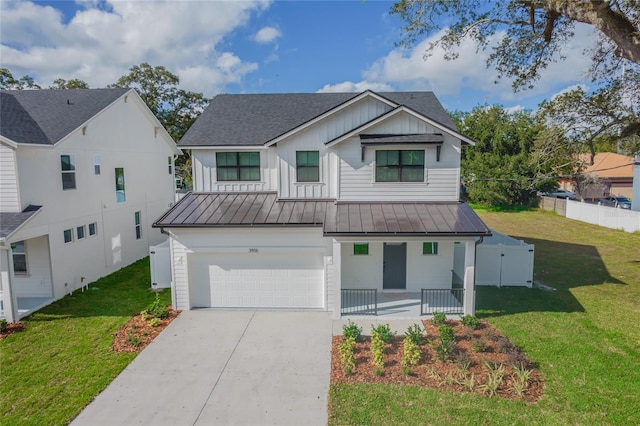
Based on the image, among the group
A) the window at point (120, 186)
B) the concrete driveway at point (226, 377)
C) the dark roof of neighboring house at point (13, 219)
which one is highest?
the window at point (120, 186)

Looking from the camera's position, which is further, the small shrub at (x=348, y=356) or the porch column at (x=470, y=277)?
the porch column at (x=470, y=277)

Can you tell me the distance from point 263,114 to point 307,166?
4.44 m

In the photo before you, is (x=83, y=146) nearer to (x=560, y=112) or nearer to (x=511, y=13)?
(x=511, y=13)

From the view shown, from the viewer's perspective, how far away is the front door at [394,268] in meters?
13.2

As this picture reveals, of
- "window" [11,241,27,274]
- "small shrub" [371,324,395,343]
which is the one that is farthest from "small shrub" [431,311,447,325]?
"window" [11,241,27,274]

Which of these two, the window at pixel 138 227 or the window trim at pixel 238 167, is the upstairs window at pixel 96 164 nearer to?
the window at pixel 138 227

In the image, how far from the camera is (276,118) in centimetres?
1608

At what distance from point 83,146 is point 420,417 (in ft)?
50.4

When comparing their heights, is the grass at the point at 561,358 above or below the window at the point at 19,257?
below

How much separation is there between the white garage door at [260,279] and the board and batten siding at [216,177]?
3348 mm

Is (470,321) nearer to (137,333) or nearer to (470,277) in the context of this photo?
(470,277)

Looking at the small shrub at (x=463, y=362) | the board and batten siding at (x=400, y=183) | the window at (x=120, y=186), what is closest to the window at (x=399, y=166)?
the board and batten siding at (x=400, y=183)

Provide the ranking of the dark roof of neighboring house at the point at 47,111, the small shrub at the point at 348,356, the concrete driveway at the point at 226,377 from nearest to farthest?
the concrete driveway at the point at 226,377 → the small shrub at the point at 348,356 → the dark roof of neighboring house at the point at 47,111

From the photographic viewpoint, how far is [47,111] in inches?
583
